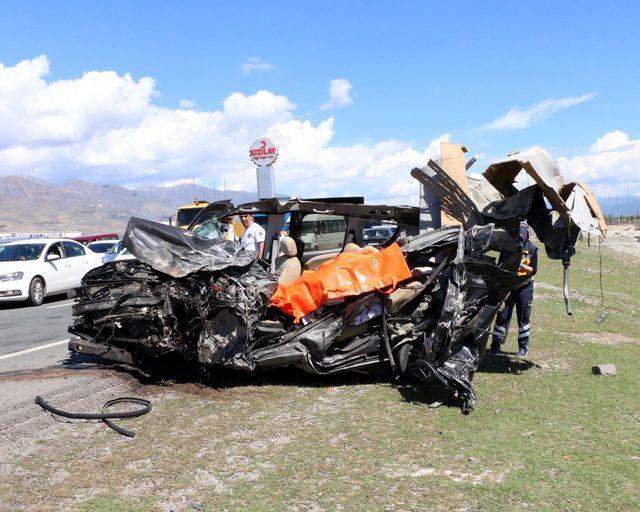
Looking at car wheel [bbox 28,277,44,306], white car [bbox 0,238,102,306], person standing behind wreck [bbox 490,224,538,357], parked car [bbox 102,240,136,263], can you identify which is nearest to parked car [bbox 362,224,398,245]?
person standing behind wreck [bbox 490,224,538,357]

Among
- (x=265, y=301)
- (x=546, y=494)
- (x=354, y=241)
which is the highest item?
(x=354, y=241)

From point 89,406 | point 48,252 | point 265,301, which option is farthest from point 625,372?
point 48,252

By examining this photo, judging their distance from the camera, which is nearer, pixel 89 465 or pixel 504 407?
pixel 89 465

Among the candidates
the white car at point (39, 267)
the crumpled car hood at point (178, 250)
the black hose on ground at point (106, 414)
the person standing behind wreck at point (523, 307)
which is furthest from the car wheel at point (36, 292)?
the person standing behind wreck at point (523, 307)

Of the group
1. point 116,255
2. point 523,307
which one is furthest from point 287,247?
point 116,255

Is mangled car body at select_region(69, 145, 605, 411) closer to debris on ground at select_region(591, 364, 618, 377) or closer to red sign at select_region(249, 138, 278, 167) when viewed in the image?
debris on ground at select_region(591, 364, 618, 377)

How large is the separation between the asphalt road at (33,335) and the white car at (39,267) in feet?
1.23

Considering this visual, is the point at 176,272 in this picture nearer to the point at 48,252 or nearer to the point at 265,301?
the point at 265,301

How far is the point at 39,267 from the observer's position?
49.1ft

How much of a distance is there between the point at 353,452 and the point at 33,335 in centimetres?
718

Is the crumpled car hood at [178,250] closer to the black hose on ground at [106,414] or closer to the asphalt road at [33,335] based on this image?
the black hose on ground at [106,414]

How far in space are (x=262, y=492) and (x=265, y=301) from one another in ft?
7.59

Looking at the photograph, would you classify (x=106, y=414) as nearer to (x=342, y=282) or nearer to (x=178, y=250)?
(x=178, y=250)

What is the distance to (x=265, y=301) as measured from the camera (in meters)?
5.98
